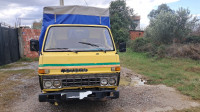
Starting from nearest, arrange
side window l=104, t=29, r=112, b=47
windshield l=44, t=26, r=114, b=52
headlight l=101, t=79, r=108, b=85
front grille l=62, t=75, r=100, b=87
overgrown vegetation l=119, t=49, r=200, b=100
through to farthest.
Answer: front grille l=62, t=75, r=100, b=87 → headlight l=101, t=79, r=108, b=85 → windshield l=44, t=26, r=114, b=52 → side window l=104, t=29, r=112, b=47 → overgrown vegetation l=119, t=49, r=200, b=100

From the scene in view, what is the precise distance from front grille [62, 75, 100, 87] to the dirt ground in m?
0.97

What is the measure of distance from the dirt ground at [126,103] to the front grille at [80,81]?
97 cm

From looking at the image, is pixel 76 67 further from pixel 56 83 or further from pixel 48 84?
pixel 48 84

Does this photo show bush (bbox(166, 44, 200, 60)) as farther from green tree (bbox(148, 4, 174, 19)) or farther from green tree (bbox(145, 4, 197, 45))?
green tree (bbox(148, 4, 174, 19))

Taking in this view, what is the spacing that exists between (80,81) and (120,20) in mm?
22708

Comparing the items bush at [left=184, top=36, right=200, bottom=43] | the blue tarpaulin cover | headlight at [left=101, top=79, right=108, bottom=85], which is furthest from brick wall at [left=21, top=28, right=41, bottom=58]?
bush at [left=184, top=36, right=200, bottom=43]

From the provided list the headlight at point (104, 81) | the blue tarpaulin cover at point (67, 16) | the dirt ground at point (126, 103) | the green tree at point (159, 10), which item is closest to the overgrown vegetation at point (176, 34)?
the dirt ground at point (126, 103)

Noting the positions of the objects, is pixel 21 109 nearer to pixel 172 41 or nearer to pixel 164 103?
pixel 164 103

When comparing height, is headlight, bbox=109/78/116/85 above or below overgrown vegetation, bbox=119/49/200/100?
above

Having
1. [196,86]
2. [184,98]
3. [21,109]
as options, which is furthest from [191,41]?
[21,109]

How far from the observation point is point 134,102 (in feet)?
15.9

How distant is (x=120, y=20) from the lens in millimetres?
25219

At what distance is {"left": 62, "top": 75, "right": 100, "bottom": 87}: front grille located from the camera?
3588mm

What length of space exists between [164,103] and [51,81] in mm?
3305
